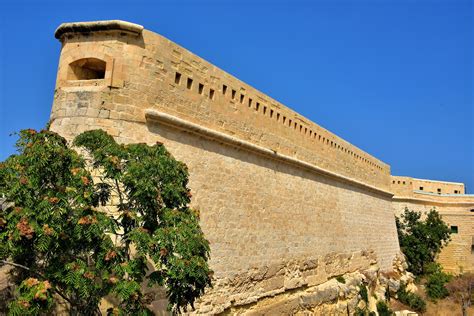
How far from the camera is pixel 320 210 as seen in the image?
11203 mm

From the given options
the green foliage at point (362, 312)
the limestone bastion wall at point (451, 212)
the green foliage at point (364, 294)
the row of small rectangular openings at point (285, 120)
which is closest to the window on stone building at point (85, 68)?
the row of small rectangular openings at point (285, 120)

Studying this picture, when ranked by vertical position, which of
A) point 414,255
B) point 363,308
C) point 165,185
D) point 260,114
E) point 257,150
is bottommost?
point 363,308

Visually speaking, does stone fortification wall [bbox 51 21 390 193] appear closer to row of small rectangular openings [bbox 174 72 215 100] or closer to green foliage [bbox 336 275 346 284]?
row of small rectangular openings [bbox 174 72 215 100]

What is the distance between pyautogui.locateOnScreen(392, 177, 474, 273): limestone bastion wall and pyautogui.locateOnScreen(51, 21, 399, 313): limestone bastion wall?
9.53 meters

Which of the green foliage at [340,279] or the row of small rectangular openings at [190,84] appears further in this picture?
the green foliage at [340,279]

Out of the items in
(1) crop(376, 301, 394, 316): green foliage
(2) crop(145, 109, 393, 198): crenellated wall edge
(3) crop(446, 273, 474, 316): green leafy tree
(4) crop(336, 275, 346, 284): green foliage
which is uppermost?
(2) crop(145, 109, 393, 198): crenellated wall edge

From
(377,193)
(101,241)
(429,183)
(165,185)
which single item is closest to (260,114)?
(165,185)

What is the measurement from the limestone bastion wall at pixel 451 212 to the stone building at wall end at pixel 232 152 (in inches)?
332

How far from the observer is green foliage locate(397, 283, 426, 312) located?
13750mm

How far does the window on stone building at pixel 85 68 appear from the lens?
6296 millimetres

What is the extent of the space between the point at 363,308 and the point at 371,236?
396 centimetres

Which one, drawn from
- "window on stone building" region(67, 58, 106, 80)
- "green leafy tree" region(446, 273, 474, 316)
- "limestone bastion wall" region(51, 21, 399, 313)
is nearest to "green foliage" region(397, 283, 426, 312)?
"green leafy tree" region(446, 273, 474, 316)

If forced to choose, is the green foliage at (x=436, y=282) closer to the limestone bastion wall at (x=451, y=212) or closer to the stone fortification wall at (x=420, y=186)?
the limestone bastion wall at (x=451, y=212)

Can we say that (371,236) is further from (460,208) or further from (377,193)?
(460,208)
